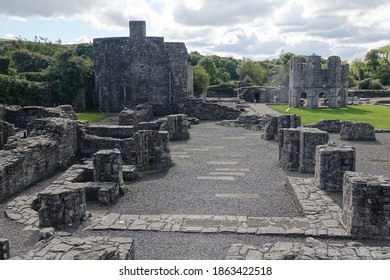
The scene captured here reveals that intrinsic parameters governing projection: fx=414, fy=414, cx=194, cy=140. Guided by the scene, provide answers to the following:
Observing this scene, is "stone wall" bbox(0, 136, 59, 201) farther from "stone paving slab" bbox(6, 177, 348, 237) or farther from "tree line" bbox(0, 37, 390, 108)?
"tree line" bbox(0, 37, 390, 108)

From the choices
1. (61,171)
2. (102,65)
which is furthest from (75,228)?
(102,65)

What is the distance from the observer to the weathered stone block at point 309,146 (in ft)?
47.0

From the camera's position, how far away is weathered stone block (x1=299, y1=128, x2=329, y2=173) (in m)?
14.3

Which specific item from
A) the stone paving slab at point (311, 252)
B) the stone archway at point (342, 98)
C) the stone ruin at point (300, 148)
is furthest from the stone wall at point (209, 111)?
the stone paving slab at point (311, 252)

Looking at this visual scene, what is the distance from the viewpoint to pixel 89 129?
19.7 metres

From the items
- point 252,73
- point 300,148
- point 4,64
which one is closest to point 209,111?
point 4,64

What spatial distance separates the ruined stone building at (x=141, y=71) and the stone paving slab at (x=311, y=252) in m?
26.5

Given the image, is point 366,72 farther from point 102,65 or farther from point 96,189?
point 96,189

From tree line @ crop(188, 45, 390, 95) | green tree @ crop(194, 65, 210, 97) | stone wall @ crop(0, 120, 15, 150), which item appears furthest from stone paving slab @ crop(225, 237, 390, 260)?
tree line @ crop(188, 45, 390, 95)

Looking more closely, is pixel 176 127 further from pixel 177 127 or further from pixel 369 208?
pixel 369 208

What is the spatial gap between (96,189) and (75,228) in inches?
89.5

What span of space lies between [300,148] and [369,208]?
6121 millimetres

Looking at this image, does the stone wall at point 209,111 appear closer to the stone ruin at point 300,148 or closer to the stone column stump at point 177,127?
the stone column stump at point 177,127

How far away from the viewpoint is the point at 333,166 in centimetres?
1174
